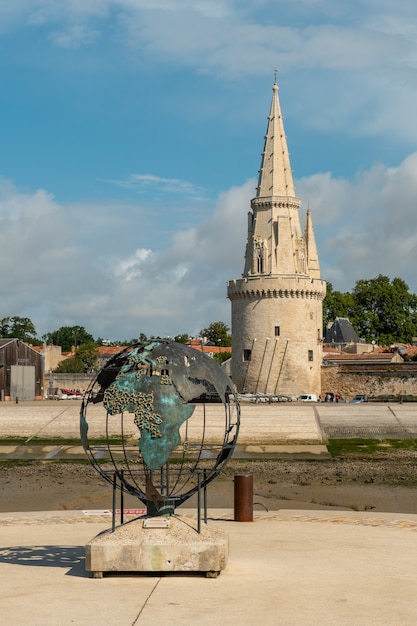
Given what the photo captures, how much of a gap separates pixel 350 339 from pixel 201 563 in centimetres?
10548

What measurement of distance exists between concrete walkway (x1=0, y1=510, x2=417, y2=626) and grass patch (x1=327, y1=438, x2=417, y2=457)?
16621mm

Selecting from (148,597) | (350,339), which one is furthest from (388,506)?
(350,339)

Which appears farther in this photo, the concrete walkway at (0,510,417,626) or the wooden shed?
the wooden shed

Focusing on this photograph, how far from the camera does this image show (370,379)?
72.2 metres

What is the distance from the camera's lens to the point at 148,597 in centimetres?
1090

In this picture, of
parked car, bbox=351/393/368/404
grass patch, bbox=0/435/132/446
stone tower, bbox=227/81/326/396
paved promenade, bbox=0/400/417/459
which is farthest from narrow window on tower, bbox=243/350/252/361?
grass patch, bbox=0/435/132/446

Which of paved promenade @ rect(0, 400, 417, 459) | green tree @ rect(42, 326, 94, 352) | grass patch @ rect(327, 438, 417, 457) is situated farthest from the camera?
green tree @ rect(42, 326, 94, 352)

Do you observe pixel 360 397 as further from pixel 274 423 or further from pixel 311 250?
pixel 274 423

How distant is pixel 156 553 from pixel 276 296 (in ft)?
195

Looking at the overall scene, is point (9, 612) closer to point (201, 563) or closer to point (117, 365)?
point (201, 563)

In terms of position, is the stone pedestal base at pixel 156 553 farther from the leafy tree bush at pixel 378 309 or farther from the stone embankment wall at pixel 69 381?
the leafy tree bush at pixel 378 309

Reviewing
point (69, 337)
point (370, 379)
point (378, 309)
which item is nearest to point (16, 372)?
point (370, 379)

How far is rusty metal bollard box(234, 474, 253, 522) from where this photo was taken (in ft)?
57.6

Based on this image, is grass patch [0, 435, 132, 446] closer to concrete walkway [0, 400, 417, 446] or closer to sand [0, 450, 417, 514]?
concrete walkway [0, 400, 417, 446]
